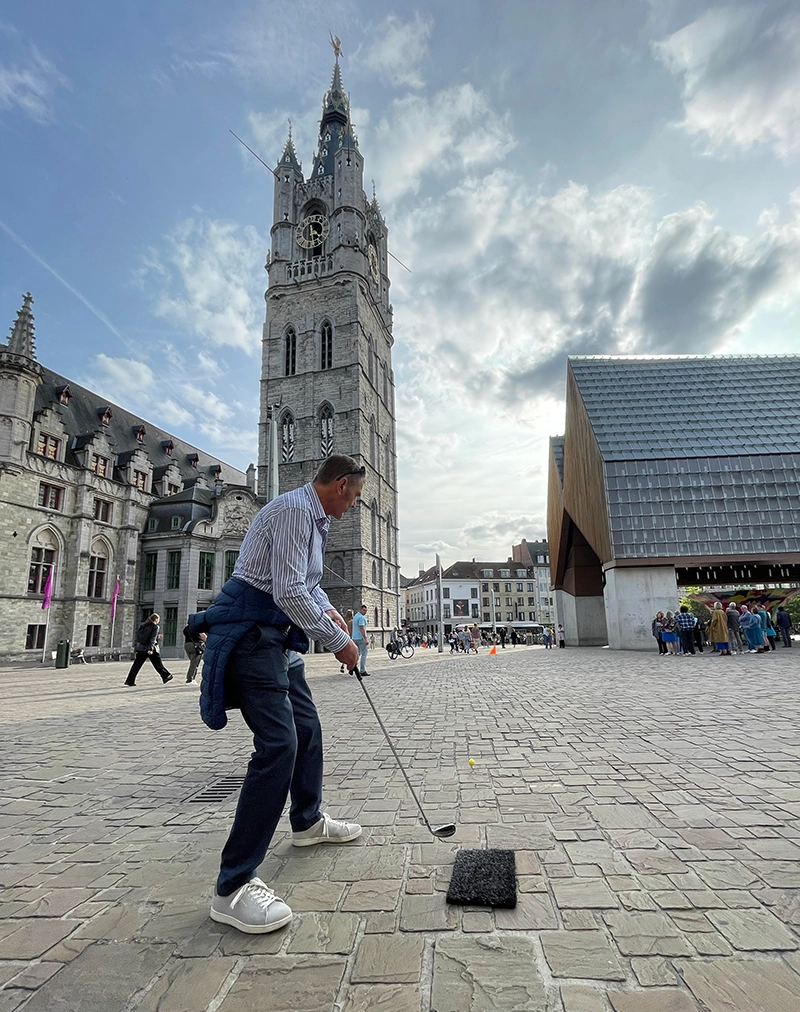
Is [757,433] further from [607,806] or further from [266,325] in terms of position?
[266,325]

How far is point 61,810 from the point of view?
3725 millimetres

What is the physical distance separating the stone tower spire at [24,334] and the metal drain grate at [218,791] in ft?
112

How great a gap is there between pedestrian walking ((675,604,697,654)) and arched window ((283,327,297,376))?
130 ft

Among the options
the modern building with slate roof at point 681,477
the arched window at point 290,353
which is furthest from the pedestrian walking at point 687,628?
the arched window at point 290,353

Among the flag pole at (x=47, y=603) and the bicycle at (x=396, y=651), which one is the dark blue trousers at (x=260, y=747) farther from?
the flag pole at (x=47, y=603)

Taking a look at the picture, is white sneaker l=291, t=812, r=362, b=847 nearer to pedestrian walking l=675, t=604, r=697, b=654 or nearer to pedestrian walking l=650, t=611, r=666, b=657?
pedestrian walking l=675, t=604, r=697, b=654

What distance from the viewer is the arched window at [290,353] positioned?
4991 cm

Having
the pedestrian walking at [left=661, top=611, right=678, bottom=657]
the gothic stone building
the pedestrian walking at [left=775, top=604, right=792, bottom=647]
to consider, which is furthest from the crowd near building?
the pedestrian walking at [left=661, top=611, right=678, bottom=657]

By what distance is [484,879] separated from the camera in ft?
8.04

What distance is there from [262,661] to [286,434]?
47473 millimetres

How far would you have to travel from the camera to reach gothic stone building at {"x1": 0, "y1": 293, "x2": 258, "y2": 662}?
29.5 meters

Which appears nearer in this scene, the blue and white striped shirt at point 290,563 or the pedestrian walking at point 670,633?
the blue and white striped shirt at point 290,563

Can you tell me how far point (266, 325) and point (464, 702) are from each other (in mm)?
49351

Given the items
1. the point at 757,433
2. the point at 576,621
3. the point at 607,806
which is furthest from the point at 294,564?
the point at 576,621
